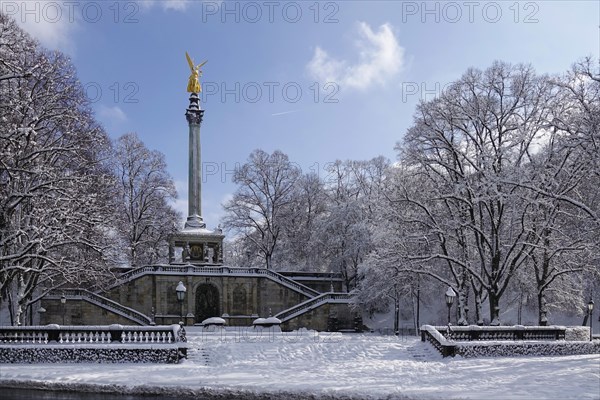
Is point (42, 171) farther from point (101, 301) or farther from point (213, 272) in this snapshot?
point (213, 272)

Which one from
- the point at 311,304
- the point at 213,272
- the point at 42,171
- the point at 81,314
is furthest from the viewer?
the point at 213,272

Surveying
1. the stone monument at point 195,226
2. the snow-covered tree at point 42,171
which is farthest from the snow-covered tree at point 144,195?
the snow-covered tree at point 42,171

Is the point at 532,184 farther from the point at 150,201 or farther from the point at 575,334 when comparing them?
the point at 150,201

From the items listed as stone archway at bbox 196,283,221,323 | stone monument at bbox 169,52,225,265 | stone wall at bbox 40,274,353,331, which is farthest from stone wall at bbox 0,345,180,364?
stone monument at bbox 169,52,225,265

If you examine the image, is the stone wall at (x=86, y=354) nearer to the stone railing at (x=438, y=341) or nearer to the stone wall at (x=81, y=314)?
the stone railing at (x=438, y=341)

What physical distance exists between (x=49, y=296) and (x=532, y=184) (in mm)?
29401

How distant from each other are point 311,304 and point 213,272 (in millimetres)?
7474

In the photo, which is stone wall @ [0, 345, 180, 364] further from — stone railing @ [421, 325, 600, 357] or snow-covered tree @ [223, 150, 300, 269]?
snow-covered tree @ [223, 150, 300, 269]

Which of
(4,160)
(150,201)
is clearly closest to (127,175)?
(150,201)

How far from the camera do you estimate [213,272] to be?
45.9 meters

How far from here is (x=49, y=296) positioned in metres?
39.9

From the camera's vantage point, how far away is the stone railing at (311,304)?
4319 centimetres

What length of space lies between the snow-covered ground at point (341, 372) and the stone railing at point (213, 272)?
17.0 metres

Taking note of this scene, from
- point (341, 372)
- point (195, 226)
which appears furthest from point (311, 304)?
point (341, 372)
